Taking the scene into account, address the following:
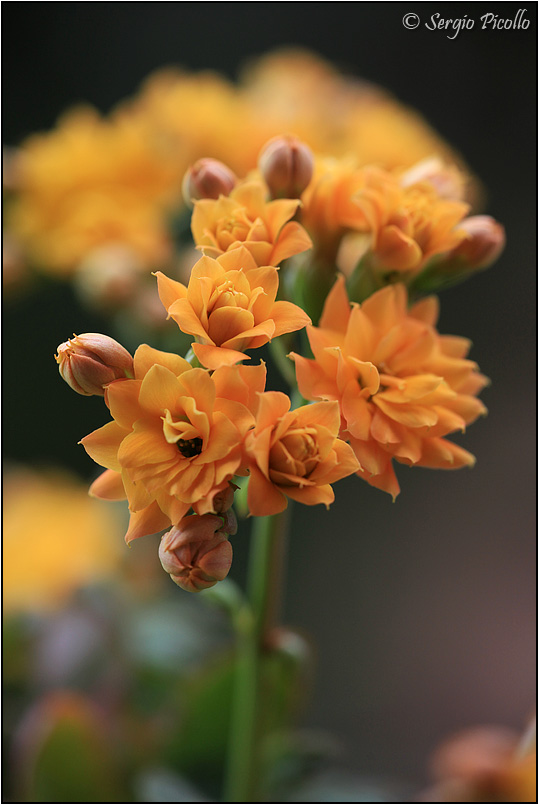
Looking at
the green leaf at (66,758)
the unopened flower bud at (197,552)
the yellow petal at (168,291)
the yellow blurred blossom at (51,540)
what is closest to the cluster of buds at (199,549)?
the unopened flower bud at (197,552)

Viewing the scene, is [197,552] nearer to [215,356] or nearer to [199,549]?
[199,549]

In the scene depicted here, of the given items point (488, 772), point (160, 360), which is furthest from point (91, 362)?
point (488, 772)

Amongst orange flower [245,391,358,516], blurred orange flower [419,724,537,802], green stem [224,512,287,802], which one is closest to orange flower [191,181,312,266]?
orange flower [245,391,358,516]

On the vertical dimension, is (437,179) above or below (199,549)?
above

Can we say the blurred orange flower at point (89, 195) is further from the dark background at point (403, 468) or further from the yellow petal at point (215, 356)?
the yellow petal at point (215, 356)

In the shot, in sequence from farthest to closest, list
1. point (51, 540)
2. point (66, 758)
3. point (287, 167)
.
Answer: point (51, 540) → point (66, 758) → point (287, 167)

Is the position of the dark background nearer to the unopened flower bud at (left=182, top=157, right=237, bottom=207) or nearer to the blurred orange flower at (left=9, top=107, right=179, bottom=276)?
the blurred orange flower at (left=9, top=107, right=179, bottom=276)
